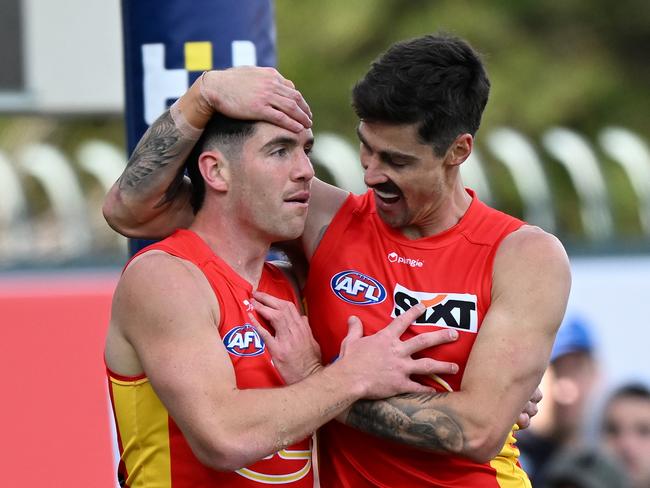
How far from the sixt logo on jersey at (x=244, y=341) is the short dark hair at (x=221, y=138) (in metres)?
0.48

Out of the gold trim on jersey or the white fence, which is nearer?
the gold trim on jersey

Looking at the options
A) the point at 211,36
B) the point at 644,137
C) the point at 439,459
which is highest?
the point at 211,36

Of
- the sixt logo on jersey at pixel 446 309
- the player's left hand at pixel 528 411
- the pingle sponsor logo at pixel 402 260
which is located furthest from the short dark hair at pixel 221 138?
the player's left hand at pixel 528 411

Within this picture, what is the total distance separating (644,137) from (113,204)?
16938 millimetres

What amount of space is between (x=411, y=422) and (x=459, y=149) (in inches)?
35.2

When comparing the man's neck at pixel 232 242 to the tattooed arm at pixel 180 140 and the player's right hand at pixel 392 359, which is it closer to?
the tattooed arm at pixel 180 140

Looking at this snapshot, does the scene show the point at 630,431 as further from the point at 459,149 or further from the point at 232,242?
the point at 232,242

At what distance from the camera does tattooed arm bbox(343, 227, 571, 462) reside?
3764 mm

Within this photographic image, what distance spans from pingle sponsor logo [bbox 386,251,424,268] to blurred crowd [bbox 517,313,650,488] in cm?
374

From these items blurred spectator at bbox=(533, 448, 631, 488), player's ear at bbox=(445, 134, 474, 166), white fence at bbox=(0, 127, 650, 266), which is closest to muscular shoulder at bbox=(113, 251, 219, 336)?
player's ear at bbox=(445, 134, 474, 166)

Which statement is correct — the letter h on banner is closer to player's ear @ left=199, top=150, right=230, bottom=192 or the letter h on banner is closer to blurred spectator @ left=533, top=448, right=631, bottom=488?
player's ear @ left=199, top=150, right=230, bottom=192

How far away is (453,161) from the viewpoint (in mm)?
4094

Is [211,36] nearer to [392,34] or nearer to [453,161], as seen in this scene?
[453,161]

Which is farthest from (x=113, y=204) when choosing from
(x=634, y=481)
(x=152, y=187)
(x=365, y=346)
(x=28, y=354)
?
(x=634, y=481)
